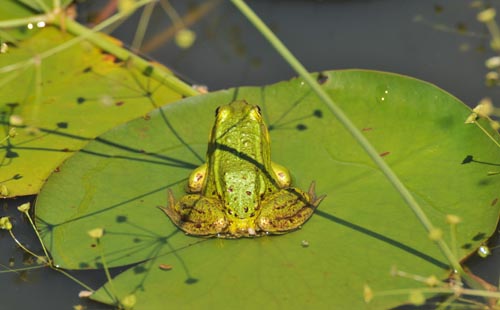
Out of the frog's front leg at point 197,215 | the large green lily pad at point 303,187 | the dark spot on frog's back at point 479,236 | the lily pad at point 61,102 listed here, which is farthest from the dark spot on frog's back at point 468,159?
the lily pad at point 61,102

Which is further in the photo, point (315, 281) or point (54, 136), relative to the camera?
point (54, 136)

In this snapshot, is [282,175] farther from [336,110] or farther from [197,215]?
[336,110]

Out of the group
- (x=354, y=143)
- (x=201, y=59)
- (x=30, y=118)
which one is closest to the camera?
(x=354, y=143)

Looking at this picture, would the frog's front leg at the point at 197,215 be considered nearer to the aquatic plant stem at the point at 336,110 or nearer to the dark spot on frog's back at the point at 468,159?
the aquatic plant stem at the point at 336,110

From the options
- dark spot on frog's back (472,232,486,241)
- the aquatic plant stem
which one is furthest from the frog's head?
dark spot on frog's back (472,232,486,241)

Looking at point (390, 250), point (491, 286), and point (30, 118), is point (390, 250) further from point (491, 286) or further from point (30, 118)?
point (30, 118)

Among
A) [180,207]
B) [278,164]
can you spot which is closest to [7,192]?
[180,207]

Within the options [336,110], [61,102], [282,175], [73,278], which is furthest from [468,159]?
[61,102]

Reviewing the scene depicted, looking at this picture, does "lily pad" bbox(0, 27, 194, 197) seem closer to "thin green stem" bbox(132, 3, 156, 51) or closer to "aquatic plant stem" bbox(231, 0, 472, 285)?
"thin green stem" bbox(132, 3, 156, 51)
